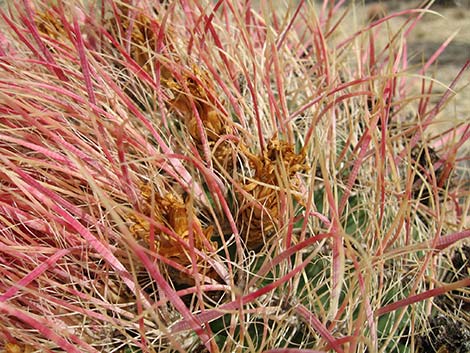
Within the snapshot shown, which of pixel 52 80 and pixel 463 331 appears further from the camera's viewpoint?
pixel 52 80

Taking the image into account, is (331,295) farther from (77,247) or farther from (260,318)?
(77,247)

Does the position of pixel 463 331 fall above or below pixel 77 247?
below

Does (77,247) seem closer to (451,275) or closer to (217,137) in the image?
(217,137)

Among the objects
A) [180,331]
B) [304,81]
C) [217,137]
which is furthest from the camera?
[304,81]

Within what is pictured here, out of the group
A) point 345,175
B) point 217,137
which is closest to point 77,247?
point 217,137

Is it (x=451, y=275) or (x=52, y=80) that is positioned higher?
(x=52, y=80)

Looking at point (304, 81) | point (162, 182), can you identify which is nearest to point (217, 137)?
point (162, 182)

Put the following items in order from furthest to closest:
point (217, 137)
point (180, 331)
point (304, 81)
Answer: point (304, 81) → point (217, 137) → point (180, 331)

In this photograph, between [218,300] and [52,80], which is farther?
[52,80]
